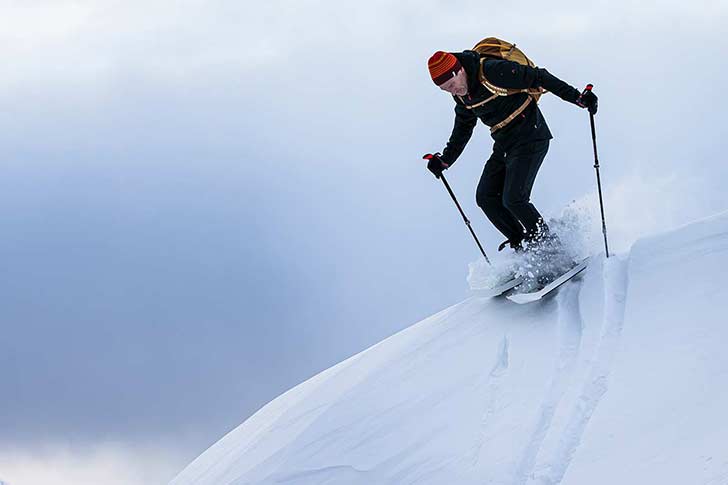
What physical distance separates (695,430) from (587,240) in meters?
4.50

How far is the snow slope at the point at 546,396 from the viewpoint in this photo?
5.21 metres

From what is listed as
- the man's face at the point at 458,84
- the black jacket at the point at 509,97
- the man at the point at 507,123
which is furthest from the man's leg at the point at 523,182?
the man's face at the point at 458,84

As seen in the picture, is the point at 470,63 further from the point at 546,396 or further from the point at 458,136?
the point at 546,396

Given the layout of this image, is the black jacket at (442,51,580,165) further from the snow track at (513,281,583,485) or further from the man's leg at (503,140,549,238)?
the snow track at (513,281,583,485)

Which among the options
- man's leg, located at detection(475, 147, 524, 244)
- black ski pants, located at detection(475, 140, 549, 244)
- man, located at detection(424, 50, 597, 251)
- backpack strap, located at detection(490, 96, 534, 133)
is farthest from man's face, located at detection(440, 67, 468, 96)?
man's leg, located at detection(475, 147, 524, 244)

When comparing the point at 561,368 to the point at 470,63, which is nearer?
the point at 561,368

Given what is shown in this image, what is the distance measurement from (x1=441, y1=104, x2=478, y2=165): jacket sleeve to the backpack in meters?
0.91

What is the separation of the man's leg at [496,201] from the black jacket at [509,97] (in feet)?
0.87

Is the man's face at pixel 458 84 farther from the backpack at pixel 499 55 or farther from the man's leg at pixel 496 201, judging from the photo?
the man's leg at pixel 496 201

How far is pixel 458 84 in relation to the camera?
830 cm

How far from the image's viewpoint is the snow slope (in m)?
5.21

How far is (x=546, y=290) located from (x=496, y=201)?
1.26m

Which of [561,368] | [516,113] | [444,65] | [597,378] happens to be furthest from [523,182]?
[597,378]

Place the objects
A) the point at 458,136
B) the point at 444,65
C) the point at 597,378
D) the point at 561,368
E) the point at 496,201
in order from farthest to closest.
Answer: the point at 458,136, the point at 496,201, the point at 444,65, the point at 561,368, the point at 597,378
